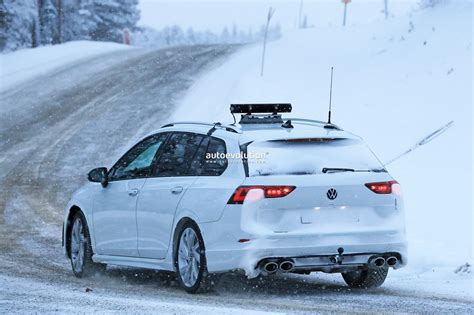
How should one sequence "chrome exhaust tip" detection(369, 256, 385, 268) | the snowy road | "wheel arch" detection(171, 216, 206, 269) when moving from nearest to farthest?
the snowy road → "chrome exhaust tip" detection(369, 256, 385, 268) → "wheel arch" detection(171, 216, 206, 269)

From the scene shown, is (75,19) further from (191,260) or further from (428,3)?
(191,260)

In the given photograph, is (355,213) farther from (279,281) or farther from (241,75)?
(241,75)

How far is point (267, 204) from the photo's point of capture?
30.8 ft

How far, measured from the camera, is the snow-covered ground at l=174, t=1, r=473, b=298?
13.6 metres

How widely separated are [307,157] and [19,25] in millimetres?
34535

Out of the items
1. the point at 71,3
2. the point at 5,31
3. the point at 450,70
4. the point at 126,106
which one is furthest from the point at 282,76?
the point at 71,3

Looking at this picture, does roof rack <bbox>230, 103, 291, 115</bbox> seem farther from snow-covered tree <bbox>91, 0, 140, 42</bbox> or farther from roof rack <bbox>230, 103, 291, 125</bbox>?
snow-covered tree <bbox>91, 0, 140, 42</bbox>

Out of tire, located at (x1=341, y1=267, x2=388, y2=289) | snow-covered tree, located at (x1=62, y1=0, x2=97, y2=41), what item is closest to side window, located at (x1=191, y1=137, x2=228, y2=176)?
tire, located at (x1=341, y1=267, x2=388, y2=289)

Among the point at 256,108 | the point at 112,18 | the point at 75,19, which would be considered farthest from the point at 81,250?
the point at 112,18

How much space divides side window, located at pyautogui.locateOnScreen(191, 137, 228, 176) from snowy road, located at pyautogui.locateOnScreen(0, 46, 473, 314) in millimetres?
1106

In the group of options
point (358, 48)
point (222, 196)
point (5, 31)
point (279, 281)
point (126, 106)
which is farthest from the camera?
point (5, 31)

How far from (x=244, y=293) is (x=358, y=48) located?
18195mm

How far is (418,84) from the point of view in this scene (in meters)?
21.9

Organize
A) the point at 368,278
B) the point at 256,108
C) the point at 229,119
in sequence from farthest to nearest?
the point at 229,119 < the point at 256,108 < the point at 368,278
